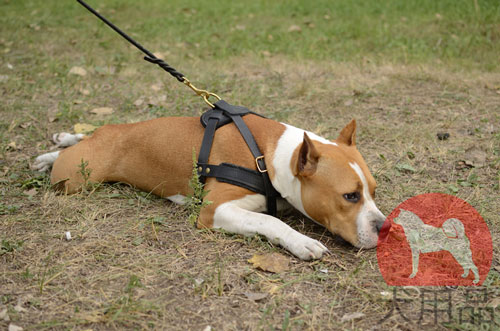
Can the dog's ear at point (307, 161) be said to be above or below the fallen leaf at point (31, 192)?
above

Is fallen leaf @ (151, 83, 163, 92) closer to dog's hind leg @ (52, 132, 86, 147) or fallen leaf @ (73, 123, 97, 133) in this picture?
fallen leaf @ (73, 123, 97, 133)

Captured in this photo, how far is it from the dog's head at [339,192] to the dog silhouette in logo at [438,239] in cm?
30

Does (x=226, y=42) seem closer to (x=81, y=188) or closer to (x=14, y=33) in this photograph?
(x=14, y=33)

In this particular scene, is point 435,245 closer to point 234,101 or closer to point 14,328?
point 14,328

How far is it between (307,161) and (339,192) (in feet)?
0.92

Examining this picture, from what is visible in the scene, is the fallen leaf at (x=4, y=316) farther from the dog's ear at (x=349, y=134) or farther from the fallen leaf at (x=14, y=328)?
the dog's ear at (x=349, y=134)

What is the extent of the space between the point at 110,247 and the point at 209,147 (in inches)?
36.9

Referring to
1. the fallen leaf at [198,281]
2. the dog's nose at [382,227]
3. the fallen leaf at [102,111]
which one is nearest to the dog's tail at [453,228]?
the dog's nose at [382,227]

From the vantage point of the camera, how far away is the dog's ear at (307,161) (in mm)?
2906

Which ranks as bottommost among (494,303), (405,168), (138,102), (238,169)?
(138,102)

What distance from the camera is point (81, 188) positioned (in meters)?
3.65

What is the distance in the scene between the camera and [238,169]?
10.3 ft

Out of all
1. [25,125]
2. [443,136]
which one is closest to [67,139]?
[25,125]

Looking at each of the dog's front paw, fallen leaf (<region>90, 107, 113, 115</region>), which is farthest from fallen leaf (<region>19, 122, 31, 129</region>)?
the dog's front paw
